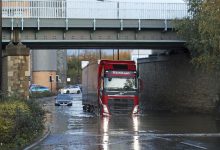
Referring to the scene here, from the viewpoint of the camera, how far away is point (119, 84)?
37156mm

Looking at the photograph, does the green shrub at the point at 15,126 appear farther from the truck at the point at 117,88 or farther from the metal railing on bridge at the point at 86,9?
the metal railing on bridge at the point at 86,9

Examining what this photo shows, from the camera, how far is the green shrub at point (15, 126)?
1600cm

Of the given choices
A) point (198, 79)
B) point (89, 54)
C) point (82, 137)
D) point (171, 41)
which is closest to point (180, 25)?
point (171, 41)

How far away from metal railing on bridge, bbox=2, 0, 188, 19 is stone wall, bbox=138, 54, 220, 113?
20.0 feet

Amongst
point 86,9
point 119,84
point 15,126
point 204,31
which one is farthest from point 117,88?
point 15,126

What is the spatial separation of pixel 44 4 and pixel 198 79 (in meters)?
13.5

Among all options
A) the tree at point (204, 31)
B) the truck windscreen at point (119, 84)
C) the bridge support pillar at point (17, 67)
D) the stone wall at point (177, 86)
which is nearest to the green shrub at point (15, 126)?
the tree at point (204, 31)

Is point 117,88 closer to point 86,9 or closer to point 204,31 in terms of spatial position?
point 86,9

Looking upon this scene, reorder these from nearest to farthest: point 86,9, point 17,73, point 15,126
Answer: point 15,126 → point 17,73 → point 86,9

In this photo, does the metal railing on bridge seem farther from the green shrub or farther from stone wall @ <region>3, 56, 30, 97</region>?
the green shrub

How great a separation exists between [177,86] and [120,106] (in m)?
11.7

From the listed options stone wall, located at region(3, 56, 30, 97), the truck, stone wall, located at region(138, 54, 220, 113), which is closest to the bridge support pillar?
stone wall, located at region(3, 56, 30, 97)

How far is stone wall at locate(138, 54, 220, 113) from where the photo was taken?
42.6 metres

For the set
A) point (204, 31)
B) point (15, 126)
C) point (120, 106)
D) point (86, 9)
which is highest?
point (86, 9)
